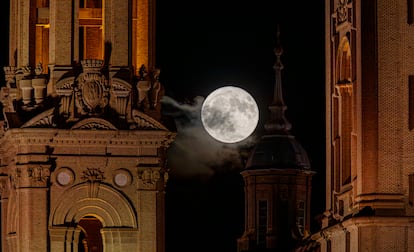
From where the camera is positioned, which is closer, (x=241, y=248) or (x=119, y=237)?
(x=119, y=237)

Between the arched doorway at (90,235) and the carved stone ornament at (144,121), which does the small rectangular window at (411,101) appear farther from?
the arched doorway at (90,235)

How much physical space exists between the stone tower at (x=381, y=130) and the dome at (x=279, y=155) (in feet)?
249

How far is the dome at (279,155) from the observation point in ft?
529

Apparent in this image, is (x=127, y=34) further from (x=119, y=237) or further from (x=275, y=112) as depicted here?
(x=275, y=112)

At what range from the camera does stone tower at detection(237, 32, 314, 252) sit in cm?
16138

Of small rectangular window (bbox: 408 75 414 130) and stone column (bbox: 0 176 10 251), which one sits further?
stone column (bbox: 0 176 10 251)

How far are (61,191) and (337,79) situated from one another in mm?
27965

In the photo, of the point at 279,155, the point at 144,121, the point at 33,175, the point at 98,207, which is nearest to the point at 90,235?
the point at 98,207

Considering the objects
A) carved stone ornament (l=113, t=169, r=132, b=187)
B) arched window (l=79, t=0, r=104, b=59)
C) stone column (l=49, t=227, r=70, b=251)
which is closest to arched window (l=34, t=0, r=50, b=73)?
arched window (l=79, t=0, r=104, b=59)

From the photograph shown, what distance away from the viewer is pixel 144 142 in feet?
374

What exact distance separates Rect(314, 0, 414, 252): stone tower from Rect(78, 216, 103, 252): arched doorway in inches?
1313

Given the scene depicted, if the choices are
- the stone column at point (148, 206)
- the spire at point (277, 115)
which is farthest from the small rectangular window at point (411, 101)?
the spire at point (277, 115)

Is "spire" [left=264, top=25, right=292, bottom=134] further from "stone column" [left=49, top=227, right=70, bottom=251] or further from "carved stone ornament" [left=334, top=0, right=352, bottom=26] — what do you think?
"carved stone ornament" [left=334, top=0, right=352, bottom=26]

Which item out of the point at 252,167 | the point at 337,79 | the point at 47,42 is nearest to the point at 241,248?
the point at 252,167
